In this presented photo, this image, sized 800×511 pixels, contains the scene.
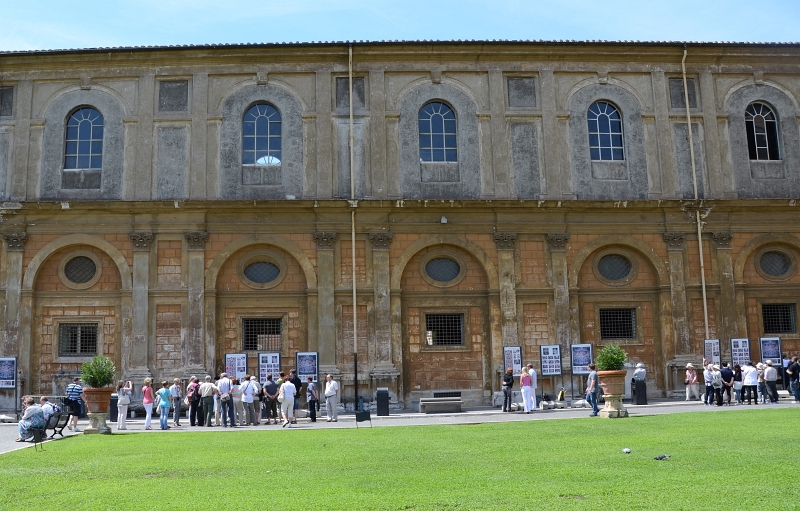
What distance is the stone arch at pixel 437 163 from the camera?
104ft

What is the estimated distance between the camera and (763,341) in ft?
101

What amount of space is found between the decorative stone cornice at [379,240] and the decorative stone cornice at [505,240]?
3969mm

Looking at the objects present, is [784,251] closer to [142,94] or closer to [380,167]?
[380,167]

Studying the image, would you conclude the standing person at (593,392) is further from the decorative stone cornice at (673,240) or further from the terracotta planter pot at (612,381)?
the decorative stone cornice at (673,240)

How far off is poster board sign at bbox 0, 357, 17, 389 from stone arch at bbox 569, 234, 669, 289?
65.3ft

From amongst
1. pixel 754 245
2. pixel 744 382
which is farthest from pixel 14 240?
pixel 754 245

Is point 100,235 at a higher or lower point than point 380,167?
lower

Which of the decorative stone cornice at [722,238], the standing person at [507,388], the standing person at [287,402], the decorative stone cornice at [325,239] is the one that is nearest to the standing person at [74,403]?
the standing person at [287,402]

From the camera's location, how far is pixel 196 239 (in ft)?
100

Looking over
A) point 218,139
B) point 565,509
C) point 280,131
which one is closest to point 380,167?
point 280,131

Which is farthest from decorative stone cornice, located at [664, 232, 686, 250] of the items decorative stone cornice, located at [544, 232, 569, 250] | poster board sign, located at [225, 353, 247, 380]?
poster board sign, located at [225, 353, 247, 380]

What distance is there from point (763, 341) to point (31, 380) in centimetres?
2590

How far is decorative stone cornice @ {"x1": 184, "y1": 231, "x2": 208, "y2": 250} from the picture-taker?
100 ft

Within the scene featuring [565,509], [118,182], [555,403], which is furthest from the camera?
[118,182]
